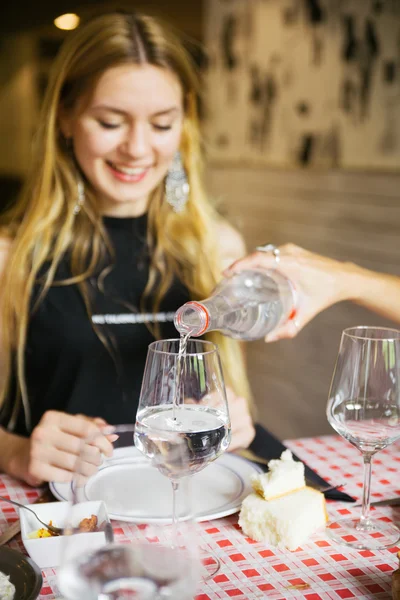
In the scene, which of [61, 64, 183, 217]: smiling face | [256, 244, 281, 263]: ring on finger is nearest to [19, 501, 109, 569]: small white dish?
[256, 244, 281, 263]: ring on finger

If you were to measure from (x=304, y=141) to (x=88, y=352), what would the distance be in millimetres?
1782

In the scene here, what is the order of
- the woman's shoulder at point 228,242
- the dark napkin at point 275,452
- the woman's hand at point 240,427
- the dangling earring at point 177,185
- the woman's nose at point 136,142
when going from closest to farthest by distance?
1. the dark napkin at point 275,452
2. the woman's hand at point 240,427
3. the woman's nose at point 136,142
4. the dangling earring at point 177,185
5. the woman's shoulder at point 228,242

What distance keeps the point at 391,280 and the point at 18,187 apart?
4226 millimetres

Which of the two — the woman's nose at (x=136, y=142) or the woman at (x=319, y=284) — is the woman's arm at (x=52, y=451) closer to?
the woman at (x=319, y=284)

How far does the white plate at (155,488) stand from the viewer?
90 cm

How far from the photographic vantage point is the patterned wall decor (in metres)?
2.57

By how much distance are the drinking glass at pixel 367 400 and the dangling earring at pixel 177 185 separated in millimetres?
1008

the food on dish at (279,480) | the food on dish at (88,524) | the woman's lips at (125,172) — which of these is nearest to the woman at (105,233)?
the woman's lips at (125,172)

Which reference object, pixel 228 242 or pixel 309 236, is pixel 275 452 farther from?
pixel 309 236

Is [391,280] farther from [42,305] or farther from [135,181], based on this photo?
[42,305]

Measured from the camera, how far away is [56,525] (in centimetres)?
87

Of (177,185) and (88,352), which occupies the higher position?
(177,185)

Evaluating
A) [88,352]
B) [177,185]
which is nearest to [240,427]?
[88,352]

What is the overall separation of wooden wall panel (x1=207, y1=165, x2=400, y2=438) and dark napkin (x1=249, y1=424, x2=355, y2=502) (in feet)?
3.97
